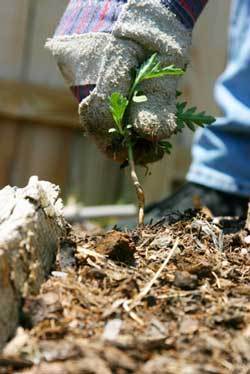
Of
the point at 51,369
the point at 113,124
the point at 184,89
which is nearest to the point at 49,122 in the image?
the point at 184,89

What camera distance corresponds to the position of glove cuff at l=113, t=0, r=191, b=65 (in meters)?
1.98

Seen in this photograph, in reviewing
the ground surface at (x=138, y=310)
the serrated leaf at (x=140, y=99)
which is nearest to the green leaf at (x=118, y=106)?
the serrated leaf at (x=140, y=99)

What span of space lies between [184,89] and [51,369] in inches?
133

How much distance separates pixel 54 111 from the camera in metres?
4.18

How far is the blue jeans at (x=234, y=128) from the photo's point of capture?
3250 millimetres

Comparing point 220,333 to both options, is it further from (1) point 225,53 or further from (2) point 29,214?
(1) point 225,53

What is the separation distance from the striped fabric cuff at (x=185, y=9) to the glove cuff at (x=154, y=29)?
0.07ft

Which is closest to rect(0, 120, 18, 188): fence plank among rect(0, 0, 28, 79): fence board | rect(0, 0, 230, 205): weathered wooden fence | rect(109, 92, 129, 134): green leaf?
rect(0, 0, 230, 205): weathered wooden fence

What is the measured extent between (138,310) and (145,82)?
832 mm

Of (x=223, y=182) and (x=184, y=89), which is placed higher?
(x=184, y=89)

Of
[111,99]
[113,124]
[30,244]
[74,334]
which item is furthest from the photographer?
[113,124]

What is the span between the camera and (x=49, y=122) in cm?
423

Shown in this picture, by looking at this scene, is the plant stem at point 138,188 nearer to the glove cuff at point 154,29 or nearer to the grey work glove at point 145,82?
the grey work glove at point 145,82

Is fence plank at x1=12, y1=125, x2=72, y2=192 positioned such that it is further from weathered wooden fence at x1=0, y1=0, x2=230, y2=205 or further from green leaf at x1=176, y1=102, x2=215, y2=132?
green leaf at x1=176, y1=102, x2=215, y2=132
